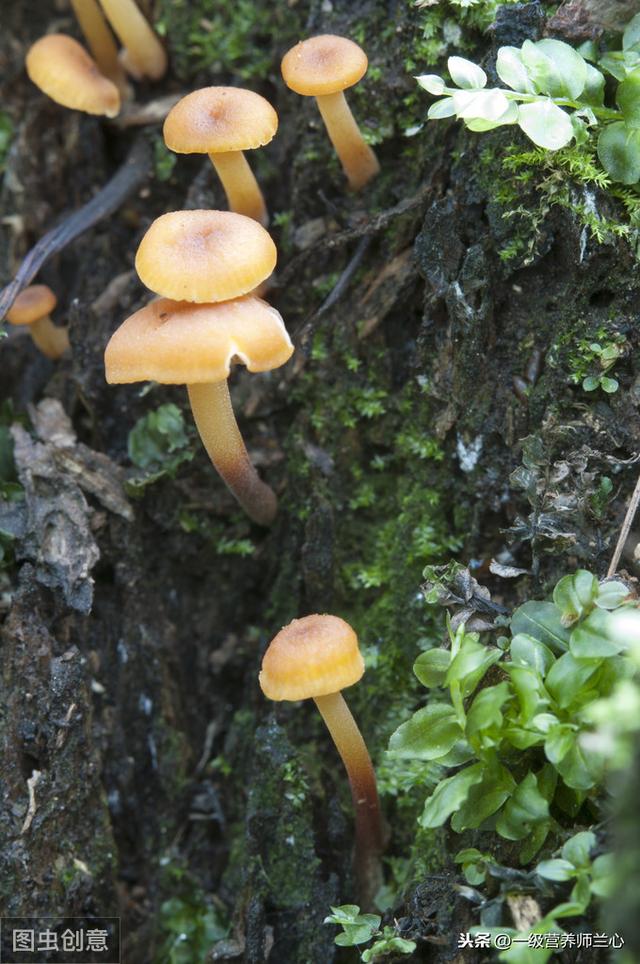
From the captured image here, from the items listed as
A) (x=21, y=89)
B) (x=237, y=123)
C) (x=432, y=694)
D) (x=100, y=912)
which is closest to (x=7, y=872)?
(x=100, y=912)

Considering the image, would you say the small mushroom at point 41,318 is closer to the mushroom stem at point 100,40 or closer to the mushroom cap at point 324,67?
the mushroom stem at point 100,40

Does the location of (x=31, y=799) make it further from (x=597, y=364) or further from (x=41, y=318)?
(x=597, y=364)

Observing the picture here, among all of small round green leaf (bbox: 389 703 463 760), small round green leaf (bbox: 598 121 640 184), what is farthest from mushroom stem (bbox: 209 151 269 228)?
small round green leaf (bbox: 389 703 463 760)

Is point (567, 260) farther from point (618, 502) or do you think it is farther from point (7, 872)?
point (7, 872)

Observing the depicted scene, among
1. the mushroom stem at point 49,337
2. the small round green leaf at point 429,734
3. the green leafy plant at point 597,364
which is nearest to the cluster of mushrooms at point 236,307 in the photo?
the mushroom stem at point 49,337

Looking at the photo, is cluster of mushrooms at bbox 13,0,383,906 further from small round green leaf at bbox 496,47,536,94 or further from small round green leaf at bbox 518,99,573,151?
small round green leaf at bbox 518,99,573,151

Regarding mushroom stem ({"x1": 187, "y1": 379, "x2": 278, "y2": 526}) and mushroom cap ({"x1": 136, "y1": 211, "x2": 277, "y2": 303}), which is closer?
mushroom cap ({"x1": 136, "y1": 211, "x2": 277, "y2": 303})
